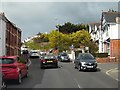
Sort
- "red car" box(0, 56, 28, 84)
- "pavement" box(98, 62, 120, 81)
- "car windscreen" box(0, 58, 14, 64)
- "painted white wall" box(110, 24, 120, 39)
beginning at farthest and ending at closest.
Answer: "painted white wall" box(110, 24, 120, 39), "pavement" box(98, 62, 120, 81), "car windscreen" box(0, 58, 14, 64), "red car" box(0, 56, 28, 84)

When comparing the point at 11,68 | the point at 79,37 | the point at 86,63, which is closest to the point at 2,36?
the point at 86,63

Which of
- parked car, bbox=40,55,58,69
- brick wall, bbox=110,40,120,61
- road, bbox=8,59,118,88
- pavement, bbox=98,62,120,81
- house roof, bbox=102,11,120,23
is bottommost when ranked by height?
road, bbox=8,59,118,88

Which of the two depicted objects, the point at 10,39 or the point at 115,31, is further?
the point at 10,39

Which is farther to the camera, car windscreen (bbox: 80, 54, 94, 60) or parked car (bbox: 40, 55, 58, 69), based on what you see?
parked car (bbox: 40, 55, 58, 69)

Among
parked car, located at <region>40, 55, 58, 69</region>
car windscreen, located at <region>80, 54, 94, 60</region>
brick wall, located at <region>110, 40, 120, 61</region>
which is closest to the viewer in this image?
car windscreen, located at <region>80, 54, 94, 60</region>

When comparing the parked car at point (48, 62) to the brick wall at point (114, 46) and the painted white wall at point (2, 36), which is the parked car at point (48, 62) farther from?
the brick wall at point (114, 46)

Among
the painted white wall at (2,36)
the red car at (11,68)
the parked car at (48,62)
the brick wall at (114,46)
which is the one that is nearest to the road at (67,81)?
the red car at (11,68)

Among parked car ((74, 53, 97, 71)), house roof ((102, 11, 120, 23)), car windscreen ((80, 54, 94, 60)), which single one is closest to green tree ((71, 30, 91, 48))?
house roof ((102, 11, 120, 23))

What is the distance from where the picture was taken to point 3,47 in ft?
149

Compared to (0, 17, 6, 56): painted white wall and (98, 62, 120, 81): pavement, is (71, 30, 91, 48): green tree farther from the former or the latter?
(98, 62, 120, 81): pavement

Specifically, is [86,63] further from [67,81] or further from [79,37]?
[79,37]

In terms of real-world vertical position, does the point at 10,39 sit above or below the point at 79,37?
below

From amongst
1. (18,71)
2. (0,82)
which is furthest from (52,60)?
(0,82)

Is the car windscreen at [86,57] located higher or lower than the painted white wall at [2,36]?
lower
